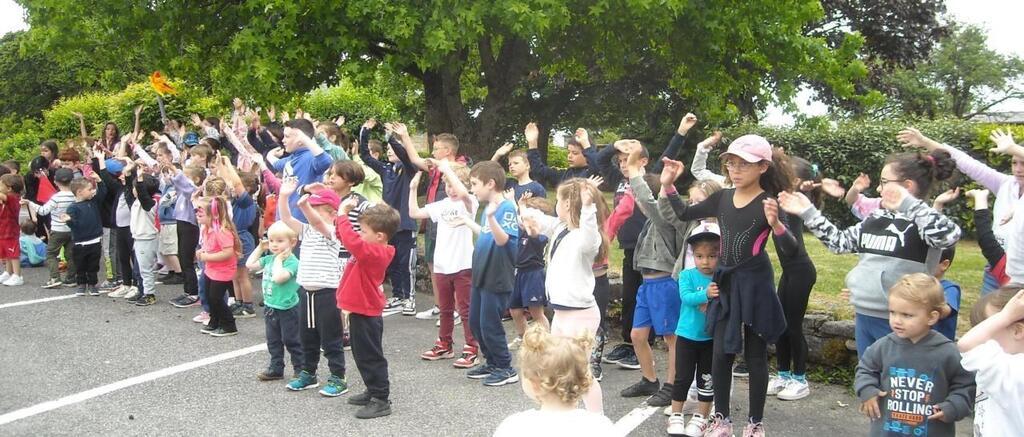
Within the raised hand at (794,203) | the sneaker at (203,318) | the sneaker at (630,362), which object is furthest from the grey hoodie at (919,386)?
the sneaker at (203,318)

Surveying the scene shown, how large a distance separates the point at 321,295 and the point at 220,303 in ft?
7.00

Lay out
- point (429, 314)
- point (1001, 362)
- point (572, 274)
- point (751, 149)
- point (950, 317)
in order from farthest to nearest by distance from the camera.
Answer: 1. point (429, 314)
2. point (572, 274)
3. point (751, 149)
4. point (950, 317)
5. point (1001, 362)

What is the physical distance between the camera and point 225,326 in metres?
7.47

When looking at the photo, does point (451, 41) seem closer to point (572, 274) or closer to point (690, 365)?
point (572, 274)

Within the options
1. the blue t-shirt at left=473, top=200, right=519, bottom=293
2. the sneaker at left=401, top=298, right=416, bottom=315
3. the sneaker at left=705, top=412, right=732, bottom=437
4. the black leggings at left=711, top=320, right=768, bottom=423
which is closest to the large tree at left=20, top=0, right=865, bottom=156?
the sneaker at left=401, top=298, right=416, bottom=315

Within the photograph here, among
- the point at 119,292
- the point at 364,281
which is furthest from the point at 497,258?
the point at 119,292

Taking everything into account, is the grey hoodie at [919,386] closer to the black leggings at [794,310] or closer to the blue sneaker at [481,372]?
the black leggings at [794,310]

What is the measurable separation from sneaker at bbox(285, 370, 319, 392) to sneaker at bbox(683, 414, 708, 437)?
2.55m

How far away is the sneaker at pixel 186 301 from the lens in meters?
8.66

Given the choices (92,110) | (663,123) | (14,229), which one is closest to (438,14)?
(14,229)

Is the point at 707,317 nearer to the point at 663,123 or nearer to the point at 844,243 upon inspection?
the point at 844,243

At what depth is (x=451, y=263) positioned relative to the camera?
21.8ft

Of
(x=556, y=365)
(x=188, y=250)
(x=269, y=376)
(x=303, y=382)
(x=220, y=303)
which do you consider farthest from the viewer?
(x=188, y=250)

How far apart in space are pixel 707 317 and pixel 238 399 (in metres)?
3.08
